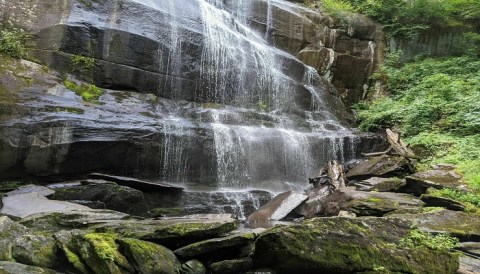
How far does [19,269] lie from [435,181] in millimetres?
9227

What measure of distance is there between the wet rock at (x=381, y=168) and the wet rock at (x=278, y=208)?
301cm

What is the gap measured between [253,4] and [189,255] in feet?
46.1

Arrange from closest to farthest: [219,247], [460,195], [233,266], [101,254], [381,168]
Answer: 1. [101,254]
2. [233,266]
3. [219,247]
4. [460,195]
5. [381,168]

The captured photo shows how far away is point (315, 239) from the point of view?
494 cm

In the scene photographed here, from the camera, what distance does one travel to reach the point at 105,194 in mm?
8742

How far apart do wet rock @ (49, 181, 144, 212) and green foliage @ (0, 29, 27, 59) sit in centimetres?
466

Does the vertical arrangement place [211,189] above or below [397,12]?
below

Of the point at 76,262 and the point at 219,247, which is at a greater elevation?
the point at 219,247

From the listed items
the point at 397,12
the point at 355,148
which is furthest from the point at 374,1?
the point at 355,148

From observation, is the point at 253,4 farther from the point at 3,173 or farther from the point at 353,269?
the point at 353,269

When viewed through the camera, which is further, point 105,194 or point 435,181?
point 435,181

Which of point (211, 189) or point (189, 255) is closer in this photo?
point (189, 255)

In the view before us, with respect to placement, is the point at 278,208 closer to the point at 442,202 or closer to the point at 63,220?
the point at 442,202

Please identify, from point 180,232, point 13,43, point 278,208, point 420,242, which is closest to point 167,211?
point 278,208
